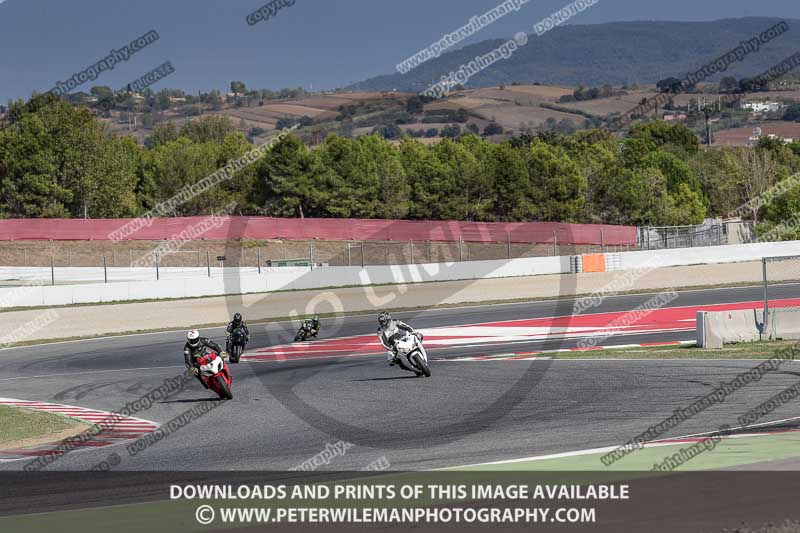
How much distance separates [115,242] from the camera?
6544cm

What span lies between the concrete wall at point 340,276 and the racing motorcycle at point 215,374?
20.8 metres

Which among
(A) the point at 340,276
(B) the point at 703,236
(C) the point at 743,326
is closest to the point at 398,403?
(C) the point at 743,326

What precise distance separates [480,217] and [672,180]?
98.5ft

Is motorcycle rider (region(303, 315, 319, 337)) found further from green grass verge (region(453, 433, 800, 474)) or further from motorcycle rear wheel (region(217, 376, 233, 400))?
green grass verge (region(453, 433, 800, 474))

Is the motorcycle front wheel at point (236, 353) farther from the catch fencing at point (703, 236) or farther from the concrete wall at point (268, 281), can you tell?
the catch fencing at point (703, 236)

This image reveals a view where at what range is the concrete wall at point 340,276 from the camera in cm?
3750

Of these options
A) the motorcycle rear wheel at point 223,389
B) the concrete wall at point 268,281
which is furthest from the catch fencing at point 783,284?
the motorcycle rear wheel at point 223,389

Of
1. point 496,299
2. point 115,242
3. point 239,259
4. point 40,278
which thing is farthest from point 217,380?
point 115,242

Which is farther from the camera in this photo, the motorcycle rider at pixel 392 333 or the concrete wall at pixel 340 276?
the concrete wall at pixel 340 276

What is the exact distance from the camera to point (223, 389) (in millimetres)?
18172

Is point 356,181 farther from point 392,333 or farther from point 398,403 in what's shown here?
point 398,403

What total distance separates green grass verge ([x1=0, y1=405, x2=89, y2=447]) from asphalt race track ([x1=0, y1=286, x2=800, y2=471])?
1.32 meters

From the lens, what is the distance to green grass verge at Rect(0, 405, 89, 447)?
607 inches

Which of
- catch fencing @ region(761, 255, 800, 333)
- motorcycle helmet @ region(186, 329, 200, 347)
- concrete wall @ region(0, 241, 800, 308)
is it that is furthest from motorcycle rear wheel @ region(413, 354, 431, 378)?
concrete wall @ region(0, 241, 800, 308)
